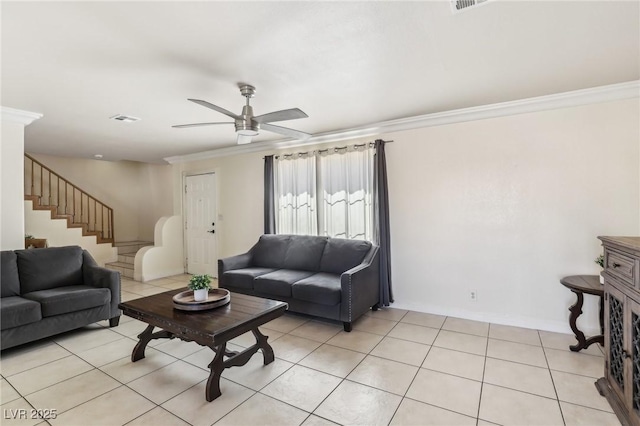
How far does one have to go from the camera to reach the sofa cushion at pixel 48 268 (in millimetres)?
3398

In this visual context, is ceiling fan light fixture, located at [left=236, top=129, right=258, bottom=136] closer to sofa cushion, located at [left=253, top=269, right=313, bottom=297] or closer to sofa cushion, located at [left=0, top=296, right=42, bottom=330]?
sofa cushion, located at [left=253, top=269, right=313, bottom=297]

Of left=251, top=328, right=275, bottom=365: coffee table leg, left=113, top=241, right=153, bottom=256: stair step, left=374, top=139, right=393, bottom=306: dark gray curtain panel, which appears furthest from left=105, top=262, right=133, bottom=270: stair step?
left=374, top=139, right=393, bottom=306: dark gray curtain panel

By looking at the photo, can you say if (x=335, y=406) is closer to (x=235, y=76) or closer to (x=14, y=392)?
(x=14, y=392)

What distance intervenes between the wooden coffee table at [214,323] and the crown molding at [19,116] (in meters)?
2.60

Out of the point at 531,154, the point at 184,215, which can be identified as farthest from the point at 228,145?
the point at 531,154

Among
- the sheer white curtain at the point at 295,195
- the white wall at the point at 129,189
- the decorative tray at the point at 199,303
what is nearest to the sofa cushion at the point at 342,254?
the sheer white curtain at the point at 295,195

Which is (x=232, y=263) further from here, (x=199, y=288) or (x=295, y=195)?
(x=199, y=288)

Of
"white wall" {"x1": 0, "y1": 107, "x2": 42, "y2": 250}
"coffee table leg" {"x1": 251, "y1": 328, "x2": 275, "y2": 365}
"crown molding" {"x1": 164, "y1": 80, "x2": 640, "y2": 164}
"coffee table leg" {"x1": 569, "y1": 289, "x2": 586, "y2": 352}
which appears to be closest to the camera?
"coffee table leg" {"x1": 251, "y1": 328, "x2": 275, "y2": 365}

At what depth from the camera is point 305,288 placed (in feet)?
11.7

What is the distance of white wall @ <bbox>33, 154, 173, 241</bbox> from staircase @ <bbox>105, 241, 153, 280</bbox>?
0.42 m

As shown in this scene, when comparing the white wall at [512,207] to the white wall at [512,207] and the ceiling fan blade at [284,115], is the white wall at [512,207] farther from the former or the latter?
the ceiling fan blade at [284,115]

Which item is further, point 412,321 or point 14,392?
point 412,321

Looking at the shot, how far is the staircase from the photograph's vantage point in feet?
20.3

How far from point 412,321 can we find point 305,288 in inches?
53.7
